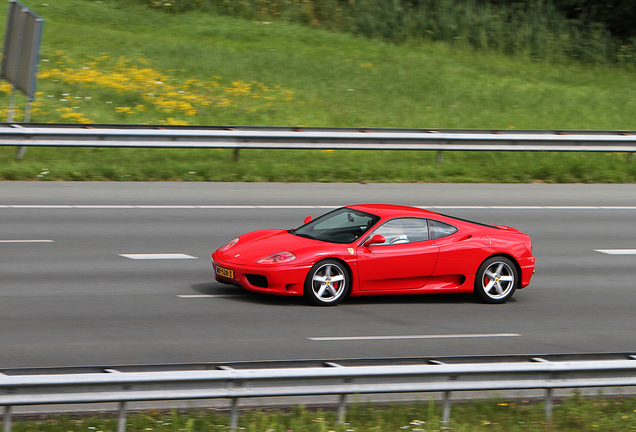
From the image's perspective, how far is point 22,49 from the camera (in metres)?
19.1

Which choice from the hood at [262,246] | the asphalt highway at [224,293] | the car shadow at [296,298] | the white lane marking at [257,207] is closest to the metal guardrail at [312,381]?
the asphalt highway at [224,293]

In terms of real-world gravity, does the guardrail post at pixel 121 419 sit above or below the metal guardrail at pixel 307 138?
below

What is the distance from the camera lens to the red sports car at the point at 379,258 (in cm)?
995

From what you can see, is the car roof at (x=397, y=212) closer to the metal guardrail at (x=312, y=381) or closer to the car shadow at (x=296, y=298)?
the car shadow at (x=296, y=298)

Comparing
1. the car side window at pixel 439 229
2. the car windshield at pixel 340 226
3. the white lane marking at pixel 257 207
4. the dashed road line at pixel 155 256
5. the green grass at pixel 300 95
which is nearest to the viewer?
the car windshield at pixel 340 226

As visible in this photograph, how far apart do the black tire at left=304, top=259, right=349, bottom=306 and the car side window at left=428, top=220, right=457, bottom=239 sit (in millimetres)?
1368

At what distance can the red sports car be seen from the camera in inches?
392

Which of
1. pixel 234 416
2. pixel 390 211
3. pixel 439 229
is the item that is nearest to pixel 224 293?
pixel 390 211

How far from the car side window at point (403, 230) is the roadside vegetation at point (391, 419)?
3745 mm

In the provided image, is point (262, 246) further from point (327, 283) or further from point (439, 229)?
point (439, 229)

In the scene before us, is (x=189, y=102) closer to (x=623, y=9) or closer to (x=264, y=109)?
(x=264, y=109)

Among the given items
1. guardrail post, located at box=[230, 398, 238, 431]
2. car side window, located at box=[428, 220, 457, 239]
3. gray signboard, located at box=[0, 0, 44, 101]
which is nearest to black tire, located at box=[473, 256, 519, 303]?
car side window, located at box=[428, 220, 457, 239]

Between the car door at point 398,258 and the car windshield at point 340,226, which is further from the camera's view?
the car windshield at point 340,226

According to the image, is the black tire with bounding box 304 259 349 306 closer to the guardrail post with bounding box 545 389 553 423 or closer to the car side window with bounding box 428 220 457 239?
the car side window with bounding box 428 220 457 239
